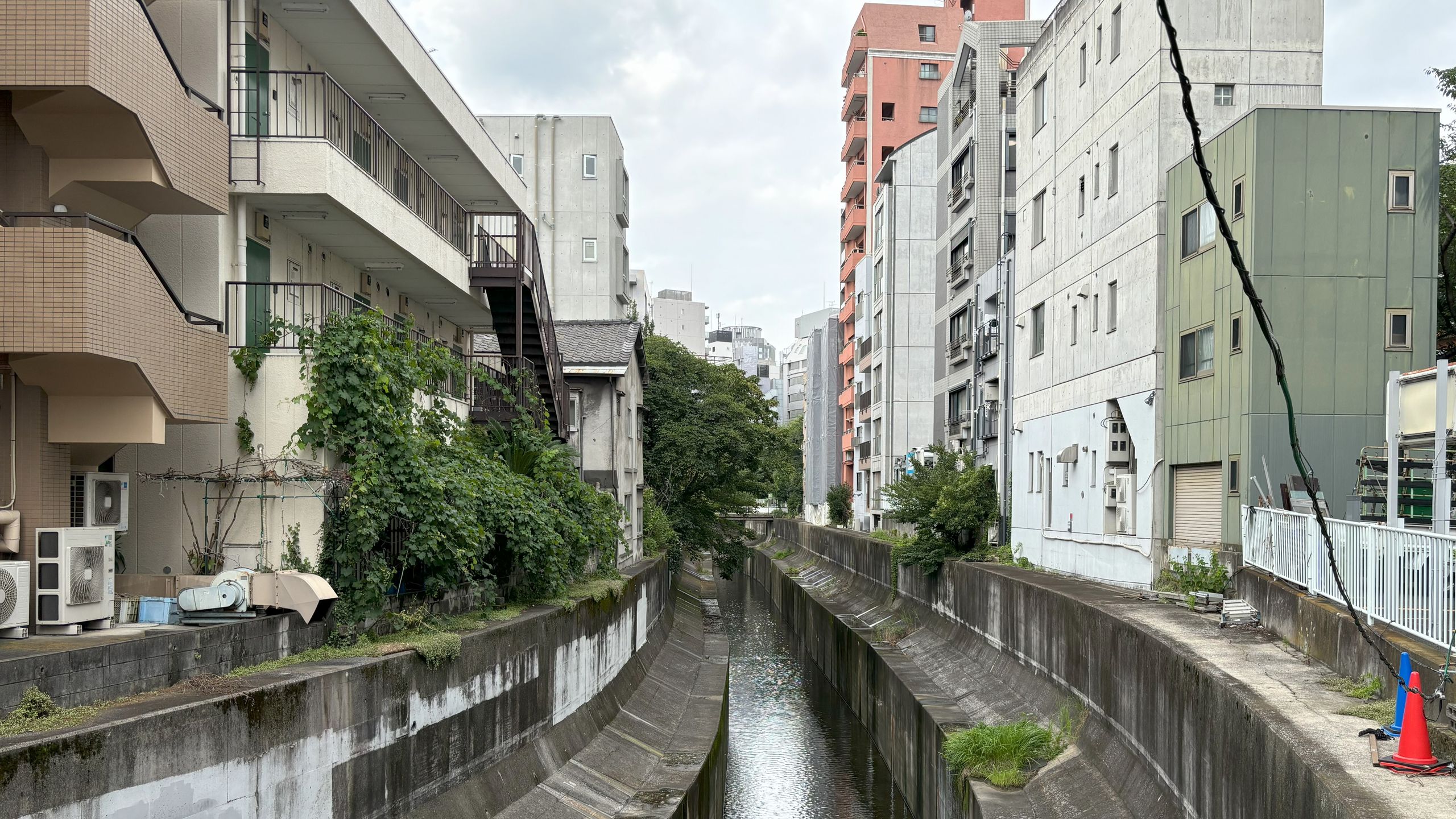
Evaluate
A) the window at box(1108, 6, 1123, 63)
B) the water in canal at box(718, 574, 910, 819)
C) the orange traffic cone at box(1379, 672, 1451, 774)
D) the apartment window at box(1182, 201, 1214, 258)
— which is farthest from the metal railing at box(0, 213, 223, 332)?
the window at box(1108, 6, 1123, 63)

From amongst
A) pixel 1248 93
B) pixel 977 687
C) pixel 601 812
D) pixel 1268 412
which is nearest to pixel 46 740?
pixel 601 812

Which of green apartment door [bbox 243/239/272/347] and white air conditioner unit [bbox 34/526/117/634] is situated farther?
green apartment door [bbox 243/239/272/347]

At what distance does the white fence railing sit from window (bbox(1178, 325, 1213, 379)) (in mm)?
5103

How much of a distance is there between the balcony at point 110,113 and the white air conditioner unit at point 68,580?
3.74 metres

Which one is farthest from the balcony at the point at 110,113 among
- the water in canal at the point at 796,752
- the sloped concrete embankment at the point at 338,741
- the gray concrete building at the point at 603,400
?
the gray concrete building at the point at 603,400

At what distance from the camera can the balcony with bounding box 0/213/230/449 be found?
10203 millimetres

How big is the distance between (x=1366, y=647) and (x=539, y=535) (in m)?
11.0

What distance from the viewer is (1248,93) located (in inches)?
845

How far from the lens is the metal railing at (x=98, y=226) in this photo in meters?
10.8

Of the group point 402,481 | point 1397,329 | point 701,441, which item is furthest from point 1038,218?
point 402,481

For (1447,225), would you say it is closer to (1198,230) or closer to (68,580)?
(1198,230)

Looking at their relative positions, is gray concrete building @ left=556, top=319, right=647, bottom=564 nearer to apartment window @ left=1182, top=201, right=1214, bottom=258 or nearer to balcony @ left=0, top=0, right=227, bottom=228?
apartment window @ left=1182, top=201, right=1214, bottom=258

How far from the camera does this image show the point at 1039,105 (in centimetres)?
3017

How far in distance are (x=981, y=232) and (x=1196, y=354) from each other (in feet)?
64.1
